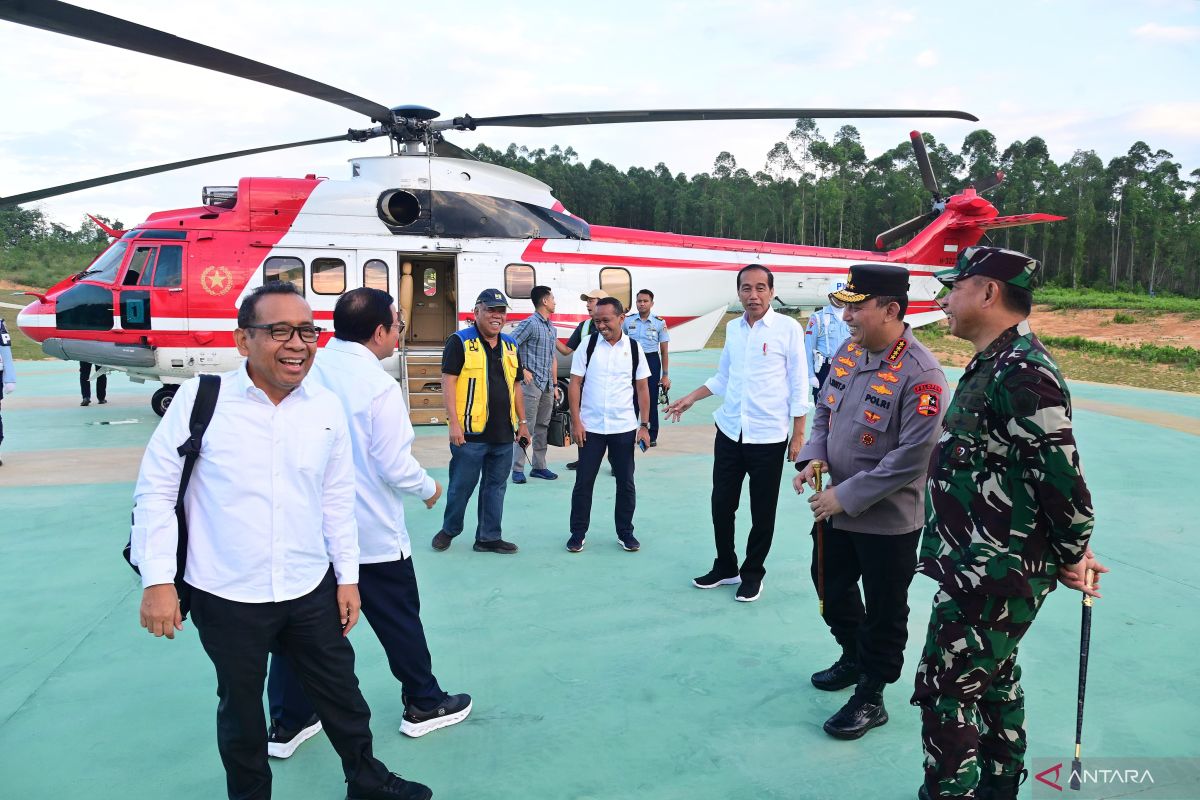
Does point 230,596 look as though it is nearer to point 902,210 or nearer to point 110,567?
point 110,567

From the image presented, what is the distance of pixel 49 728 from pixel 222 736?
1351 millimetres

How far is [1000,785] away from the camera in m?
2.23

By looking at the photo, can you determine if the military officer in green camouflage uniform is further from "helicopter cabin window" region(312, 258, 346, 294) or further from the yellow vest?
"helicopter cabin window" region(312, 258, 346, 294)

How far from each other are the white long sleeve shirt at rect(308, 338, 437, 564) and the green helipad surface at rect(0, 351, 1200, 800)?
2.64 feet

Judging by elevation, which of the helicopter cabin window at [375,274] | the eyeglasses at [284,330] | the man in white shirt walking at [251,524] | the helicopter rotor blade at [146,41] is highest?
the helicopter rotor blade at [146,41]

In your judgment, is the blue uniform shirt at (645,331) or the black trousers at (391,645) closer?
the black trousers at (391,645)

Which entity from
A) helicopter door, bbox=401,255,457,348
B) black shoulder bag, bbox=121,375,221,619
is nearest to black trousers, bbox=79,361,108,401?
helicopter door, bbox=401,255,457,348

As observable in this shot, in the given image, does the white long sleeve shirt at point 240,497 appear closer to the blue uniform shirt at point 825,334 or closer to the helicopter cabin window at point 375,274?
the blue uniform shirt at point 825,334

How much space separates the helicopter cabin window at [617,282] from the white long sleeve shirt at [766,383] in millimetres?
6051

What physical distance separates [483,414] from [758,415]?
176cm

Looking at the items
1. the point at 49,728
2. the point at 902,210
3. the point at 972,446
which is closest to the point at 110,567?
the point at 49,728

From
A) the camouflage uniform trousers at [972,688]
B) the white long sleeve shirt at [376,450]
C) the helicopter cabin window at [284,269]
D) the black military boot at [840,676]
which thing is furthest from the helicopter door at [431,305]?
the camouflage uniform trousers at [972,688]

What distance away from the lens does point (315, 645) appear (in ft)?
6.96

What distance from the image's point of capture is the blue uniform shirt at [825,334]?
25.8 feet
